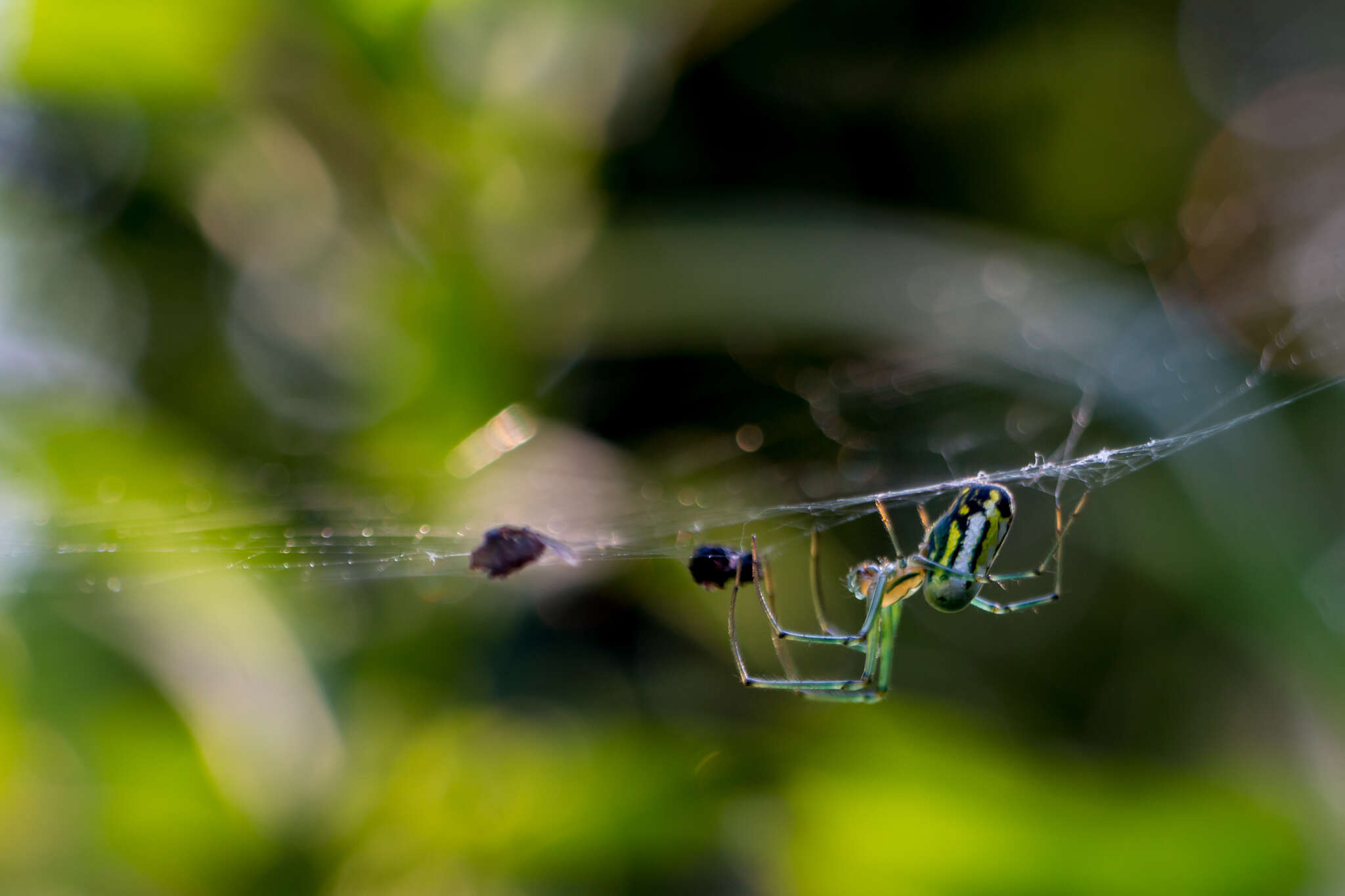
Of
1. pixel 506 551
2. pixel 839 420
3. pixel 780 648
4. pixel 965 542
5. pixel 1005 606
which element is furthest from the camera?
pixel 839 420

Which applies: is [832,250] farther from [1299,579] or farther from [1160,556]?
[1299,579]

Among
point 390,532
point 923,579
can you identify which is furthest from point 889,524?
point 390,532

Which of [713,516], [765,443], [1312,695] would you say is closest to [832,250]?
[765,443]

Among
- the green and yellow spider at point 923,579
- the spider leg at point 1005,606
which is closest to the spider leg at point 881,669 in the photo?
the green and yellow spider at point 923,579

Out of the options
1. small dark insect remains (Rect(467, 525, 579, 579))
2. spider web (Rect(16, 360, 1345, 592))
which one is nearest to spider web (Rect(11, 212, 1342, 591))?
spider web (Rect(16, 360, 1345, 592))

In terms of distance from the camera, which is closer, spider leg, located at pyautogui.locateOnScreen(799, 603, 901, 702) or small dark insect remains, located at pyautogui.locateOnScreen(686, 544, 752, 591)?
small dark insect remains, located at pyautogui.locateOnScreen(686, 544, 752, 591)

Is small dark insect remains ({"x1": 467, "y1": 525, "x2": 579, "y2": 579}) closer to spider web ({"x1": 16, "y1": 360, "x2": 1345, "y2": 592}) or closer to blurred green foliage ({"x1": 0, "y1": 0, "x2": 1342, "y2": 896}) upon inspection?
spider web ({"x1": 16, "y1": 360, "x2": 1345, "y2": 592})

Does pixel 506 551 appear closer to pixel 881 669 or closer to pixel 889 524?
pixel 889 524
